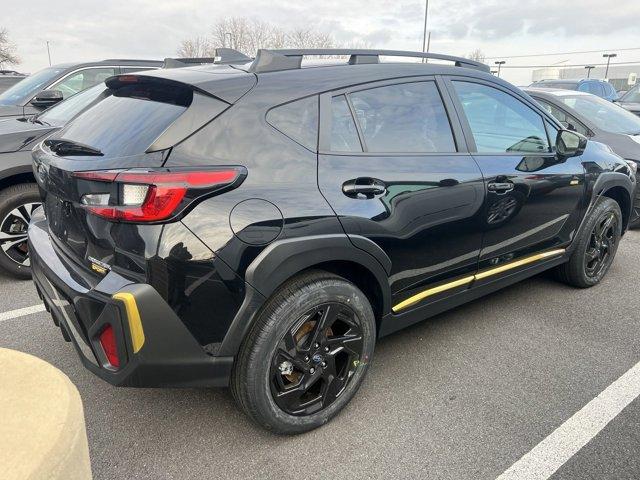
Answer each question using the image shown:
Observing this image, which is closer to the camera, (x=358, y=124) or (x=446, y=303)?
(x=358, y=124)

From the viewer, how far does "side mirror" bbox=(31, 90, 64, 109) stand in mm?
4719

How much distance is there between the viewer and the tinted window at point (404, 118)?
7.73ft

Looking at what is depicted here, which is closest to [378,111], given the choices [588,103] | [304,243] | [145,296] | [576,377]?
[304,243]

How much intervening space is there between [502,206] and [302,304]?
1.51m

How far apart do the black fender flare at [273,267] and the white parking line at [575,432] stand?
48.2 inches

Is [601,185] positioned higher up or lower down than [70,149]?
lower down

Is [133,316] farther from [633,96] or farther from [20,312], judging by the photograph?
[633,96]

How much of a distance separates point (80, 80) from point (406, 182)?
15.9ft

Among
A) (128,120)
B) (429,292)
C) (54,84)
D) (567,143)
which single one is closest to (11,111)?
(54,84)

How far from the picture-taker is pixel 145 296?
175 centimetres

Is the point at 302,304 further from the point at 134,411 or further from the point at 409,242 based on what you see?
the point at 134,411

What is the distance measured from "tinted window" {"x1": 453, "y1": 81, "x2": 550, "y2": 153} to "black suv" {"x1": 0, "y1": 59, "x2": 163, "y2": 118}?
160 inches

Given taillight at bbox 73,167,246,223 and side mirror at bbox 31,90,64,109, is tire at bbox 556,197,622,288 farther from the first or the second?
side mirror at bbox 31,90,64,109

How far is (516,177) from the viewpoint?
296cm
